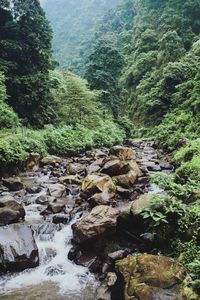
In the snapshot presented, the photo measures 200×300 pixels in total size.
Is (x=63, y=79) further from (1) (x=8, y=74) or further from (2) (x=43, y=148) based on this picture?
(2) (x=43, y=148)

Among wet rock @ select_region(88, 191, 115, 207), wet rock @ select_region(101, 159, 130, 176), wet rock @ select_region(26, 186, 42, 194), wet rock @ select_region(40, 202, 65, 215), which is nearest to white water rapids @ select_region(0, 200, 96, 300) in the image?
wet rock @ select_region(40, 202, 65, 215)

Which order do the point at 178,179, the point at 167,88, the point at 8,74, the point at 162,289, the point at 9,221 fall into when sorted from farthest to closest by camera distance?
1. the point at 167,88
2. the point at 8,74
3. the point at 178,179
4. the point at 9,221
5. the point at 162,289

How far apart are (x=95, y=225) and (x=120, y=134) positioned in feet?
90.1

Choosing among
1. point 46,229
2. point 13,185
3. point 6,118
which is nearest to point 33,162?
point 13,185

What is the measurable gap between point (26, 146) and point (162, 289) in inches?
606

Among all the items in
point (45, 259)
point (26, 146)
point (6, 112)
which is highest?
point (6, 112)

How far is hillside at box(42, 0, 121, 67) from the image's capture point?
102 m

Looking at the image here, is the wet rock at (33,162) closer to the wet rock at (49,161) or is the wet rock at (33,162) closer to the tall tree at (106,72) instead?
the wet rock at (49,161)

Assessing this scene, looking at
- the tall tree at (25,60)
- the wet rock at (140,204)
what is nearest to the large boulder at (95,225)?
the wet rock at (140,204)

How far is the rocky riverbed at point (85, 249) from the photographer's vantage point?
6918 millimetres

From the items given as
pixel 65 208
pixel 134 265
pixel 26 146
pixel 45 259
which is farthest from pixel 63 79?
pixel 134 265

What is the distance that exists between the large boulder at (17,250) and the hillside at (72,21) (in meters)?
87.1

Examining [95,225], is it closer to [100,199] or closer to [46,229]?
[46,229]

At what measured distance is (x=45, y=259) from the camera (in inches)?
372
